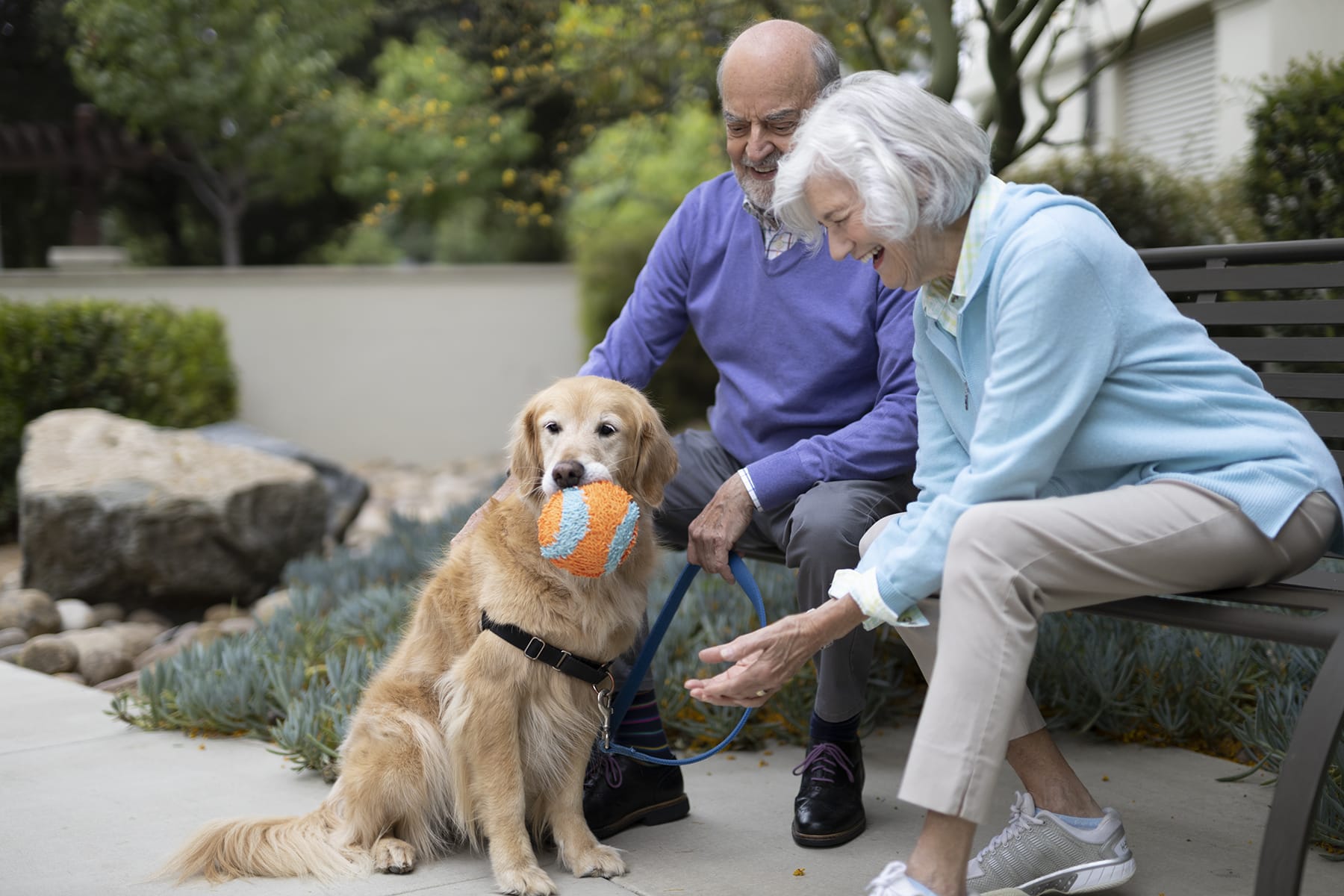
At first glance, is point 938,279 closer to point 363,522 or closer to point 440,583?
point 440,583

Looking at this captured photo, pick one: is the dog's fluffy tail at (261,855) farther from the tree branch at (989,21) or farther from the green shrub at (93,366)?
the green shrub at (93,366)

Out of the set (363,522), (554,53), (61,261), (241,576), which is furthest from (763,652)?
(61,261)

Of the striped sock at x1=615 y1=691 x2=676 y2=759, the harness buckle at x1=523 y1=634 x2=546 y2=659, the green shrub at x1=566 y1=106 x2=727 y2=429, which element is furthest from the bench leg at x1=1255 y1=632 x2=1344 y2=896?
the green shrub at x1=566 y1=106 x2=727 y2=429

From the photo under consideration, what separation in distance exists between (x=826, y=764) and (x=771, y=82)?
5.43 ft

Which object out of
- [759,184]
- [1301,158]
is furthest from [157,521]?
[1301,158]

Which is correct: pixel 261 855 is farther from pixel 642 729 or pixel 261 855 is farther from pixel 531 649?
pixel 642 729

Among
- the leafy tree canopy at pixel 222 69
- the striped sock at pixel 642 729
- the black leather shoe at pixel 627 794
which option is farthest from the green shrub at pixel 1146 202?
the leafy tree canopy at pixel 222 69

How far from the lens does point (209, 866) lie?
2564mm

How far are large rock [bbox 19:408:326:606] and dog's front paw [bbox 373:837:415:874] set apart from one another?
10.9 feet

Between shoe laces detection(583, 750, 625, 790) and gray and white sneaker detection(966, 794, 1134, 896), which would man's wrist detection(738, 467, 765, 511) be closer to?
shoe laces detection(583, 750, 625, 790)

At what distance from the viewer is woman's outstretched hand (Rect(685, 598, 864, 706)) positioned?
2.14 metres

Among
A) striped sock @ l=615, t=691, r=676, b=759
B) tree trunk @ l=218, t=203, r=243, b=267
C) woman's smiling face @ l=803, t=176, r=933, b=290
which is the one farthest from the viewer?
tree trunk @ l=218, t=203, r=243, b=267

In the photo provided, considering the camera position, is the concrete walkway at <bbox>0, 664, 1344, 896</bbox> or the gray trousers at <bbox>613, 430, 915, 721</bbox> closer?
the concrete walkway at <bbox>0, 664, 1344, 896</bbox>

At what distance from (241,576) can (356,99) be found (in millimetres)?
12569
